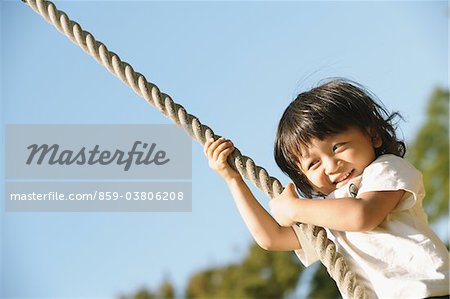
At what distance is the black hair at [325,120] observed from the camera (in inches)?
58.6

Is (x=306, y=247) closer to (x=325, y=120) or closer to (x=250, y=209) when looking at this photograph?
(x=250, y=209)

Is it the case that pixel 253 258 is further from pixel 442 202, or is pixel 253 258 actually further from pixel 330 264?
pixel 330 264

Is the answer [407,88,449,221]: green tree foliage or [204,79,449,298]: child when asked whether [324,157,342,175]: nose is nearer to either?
[204,79,449,298]: child

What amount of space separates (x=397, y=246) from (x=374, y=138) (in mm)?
255

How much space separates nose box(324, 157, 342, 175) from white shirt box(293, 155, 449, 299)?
4 centimetres

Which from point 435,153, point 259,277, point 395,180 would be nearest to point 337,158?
point 395,180

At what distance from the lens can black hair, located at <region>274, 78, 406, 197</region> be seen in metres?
1.49

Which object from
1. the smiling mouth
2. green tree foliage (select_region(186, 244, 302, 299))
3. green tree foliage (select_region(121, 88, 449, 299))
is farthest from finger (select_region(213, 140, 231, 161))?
green tree foliage (select_region(186, 244, 302, 299))

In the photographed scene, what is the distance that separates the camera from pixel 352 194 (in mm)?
1435

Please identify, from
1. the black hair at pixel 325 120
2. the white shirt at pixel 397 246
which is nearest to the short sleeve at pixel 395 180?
the white shirt at pixel 397 246

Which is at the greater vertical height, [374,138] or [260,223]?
[374,138]

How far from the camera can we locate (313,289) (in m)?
10.4

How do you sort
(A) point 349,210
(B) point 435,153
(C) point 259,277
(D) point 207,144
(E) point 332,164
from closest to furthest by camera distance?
1. (A) point 349,210
2. (E) point 332,164
3. (D) point 207,144
4. (B) point 435,153
5. (C) point 259,277

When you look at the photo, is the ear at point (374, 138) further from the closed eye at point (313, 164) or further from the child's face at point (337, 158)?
the closed eye at point (313, 164)
